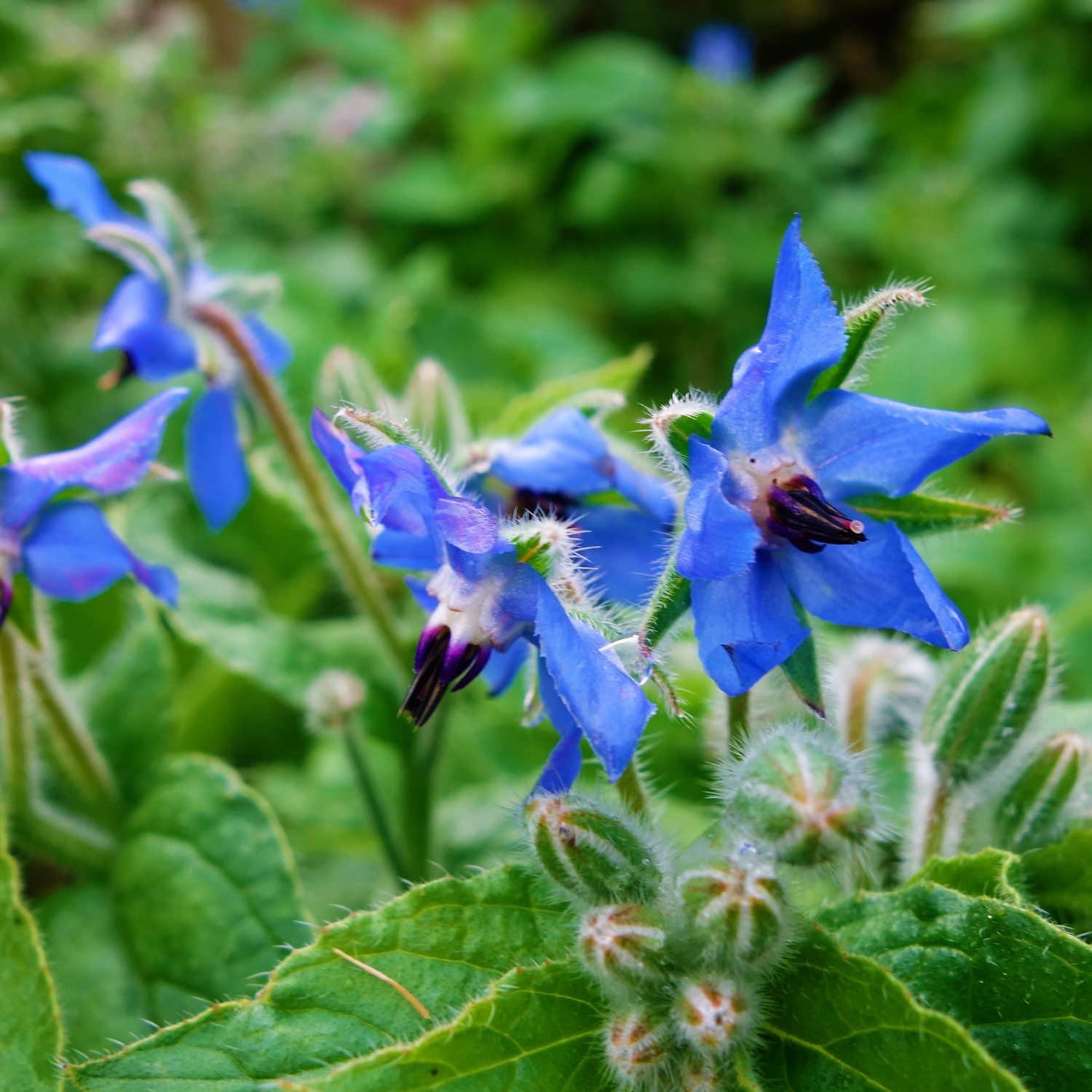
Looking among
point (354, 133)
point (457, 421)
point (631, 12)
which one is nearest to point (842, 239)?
point (354, 133)

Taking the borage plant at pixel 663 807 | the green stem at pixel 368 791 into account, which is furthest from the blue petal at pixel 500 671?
the green stem at pixel 368 791

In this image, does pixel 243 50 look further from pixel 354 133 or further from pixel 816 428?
pixel 816 428

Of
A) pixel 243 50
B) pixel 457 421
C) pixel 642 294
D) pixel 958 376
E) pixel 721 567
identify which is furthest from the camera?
pixel 243 50

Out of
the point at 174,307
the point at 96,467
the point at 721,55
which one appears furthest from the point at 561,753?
the point at 721,55

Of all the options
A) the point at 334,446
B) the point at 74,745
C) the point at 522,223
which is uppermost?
the point at 334,446

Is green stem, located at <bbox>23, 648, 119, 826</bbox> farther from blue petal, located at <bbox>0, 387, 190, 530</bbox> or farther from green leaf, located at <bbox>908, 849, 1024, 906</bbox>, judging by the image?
green leaf, located at <bbox>908, 849, 1024, 906</bbox>

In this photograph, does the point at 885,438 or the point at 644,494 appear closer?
the point at 885,438

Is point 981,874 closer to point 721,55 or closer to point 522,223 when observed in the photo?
point 522,223
